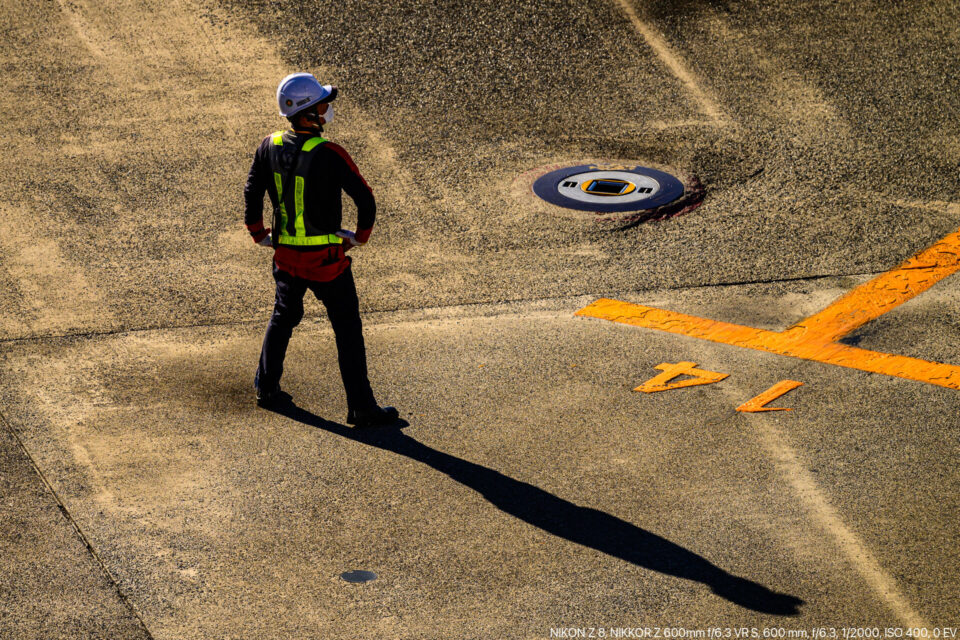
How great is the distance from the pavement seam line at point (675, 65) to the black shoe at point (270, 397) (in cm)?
564

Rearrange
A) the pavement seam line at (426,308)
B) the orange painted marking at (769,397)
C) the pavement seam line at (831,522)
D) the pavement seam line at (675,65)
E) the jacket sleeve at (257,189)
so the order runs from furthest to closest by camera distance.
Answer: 1. the pavement seam line at (675,65)
2. the pavement seam line at (426,308)
3. the orange painted marking at (769,397)
4. the jacket sleeve at (257,189)
5. the pavement seam line at (831,522)

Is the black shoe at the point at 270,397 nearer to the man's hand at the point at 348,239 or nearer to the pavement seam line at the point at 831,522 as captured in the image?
the man's hand at the point at 348,239

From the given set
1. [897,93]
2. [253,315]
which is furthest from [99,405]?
[897,93]

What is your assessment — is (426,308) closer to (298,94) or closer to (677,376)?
(677,376)

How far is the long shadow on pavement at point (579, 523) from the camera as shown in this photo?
4.99 m

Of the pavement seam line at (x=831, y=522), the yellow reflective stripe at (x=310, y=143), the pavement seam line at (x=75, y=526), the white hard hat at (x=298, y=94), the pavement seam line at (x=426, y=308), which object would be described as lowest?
the pavement seam line at (x=831, y=522)

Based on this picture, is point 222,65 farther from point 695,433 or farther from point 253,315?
point 695,433

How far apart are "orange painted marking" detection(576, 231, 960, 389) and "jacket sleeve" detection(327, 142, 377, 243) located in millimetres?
2111

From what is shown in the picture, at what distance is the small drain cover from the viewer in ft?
16.8

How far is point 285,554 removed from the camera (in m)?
5.29

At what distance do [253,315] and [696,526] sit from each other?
367 centimetres

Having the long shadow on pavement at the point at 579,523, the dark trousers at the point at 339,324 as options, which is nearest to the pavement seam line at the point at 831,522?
the long shadow on pavement at the point at 579,523

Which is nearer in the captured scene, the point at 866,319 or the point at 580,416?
the point at 580,416

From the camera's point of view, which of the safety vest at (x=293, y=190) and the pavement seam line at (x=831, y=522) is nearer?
the pavement seam line at (x=831, y=522)
